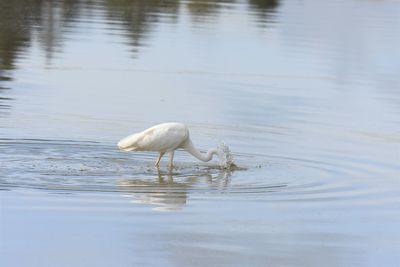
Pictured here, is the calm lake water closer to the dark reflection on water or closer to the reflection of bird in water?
the reflection of bird in water

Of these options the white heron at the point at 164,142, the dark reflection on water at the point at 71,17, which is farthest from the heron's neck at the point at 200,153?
the dark reflection on water at the point at 71,17

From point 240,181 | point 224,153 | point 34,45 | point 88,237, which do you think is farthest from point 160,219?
point 34,45

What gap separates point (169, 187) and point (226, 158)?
1763 millimetres

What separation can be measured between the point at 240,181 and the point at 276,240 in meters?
3.43

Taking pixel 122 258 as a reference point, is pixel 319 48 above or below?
below

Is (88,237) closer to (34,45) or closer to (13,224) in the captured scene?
(13,224)

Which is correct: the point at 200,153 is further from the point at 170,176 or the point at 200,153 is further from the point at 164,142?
the point at 170,176

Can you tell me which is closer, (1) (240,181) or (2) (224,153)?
(1) (240,181)

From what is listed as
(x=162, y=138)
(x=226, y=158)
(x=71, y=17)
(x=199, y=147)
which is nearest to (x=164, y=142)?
(x=162, y=138)

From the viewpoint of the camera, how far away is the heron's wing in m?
15.5

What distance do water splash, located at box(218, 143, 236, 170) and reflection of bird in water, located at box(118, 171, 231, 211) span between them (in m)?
0.20

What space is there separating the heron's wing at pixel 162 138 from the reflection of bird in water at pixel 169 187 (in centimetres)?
55

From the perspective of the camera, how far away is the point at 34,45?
29.3m

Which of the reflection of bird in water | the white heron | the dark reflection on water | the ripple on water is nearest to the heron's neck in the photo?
the white heron
